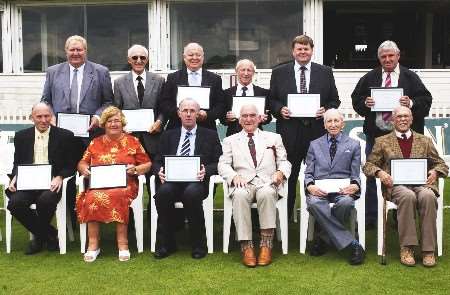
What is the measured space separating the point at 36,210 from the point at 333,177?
2.65 m

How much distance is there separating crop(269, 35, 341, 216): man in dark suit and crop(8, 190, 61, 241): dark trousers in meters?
2.20

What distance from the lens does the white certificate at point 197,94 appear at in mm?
5395

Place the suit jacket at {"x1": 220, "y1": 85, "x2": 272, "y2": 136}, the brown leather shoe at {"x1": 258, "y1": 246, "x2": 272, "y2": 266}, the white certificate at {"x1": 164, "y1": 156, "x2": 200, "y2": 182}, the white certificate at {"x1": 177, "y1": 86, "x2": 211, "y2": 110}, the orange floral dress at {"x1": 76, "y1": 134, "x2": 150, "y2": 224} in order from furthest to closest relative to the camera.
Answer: the suit jacket at {"x1": 220, "y1": 85, "x2": 272, "y2": 136} < the white certificate at {"x1": 177, "y1": 86, "x2": 211, "y2": 110} < the white certificate at {"x1": 164, "y1": 156, "x2": 200, "y2": 182} < the orange floral dress at {"x1": 76, "y1": 134, "x2": 150, "y2": 224} < the brown leather shoe at {"x1": 258, "y1": 246, "x2": 272, "y2": 266}

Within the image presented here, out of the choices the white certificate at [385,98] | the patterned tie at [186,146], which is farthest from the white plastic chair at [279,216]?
the white certificate at [385,98]

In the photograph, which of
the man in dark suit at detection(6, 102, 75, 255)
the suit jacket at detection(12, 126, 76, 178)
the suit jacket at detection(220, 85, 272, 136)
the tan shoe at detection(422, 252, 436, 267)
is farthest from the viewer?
the suit jacket at detection(220, 85, 272, 136)

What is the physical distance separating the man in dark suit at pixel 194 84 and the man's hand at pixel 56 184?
1.18m

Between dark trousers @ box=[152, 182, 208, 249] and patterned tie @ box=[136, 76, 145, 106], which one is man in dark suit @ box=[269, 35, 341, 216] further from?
patterned tie @ box=[136, 76, 145, 106]

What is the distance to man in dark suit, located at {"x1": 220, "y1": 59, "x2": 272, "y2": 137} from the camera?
5.54 meters

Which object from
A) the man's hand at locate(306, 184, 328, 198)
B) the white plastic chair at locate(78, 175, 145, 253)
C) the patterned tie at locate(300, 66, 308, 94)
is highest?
the patterned tie at locate(300, 66, 308, 94)

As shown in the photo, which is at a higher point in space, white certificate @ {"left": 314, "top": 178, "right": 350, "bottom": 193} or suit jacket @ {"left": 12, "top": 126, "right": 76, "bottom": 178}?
suit jacket @ {"left": 12, "top": 126, "right": 76, "bottom": 178}

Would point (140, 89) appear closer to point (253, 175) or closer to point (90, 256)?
point (253, 175)

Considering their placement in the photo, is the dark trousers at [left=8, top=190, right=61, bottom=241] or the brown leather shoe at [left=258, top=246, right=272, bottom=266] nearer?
the brown leather shoe at [left=258, top=246, right=272, bottom=266]

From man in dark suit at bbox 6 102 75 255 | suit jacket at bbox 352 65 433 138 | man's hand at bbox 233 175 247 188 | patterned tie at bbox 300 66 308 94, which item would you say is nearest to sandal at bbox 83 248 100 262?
man in dark suit at bbox 6 102 75 255

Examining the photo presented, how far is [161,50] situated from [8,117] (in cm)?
341
